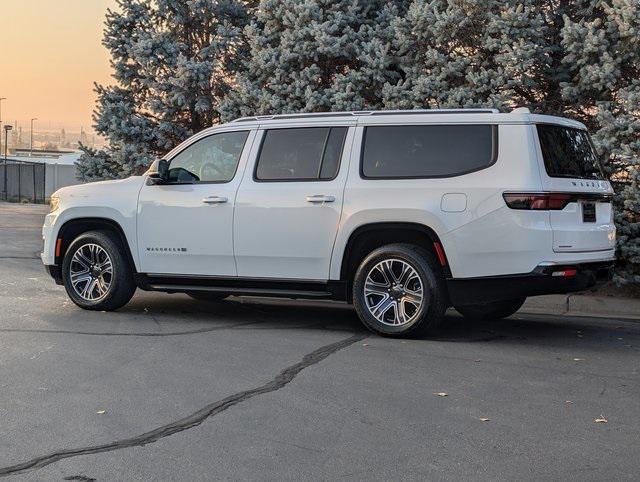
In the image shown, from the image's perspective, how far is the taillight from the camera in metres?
7.44

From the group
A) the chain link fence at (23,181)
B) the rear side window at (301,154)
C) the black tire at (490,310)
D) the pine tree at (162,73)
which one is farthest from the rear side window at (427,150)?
the chain link fence at (23,181)

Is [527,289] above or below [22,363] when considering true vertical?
above

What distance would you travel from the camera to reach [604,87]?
11.1 metres

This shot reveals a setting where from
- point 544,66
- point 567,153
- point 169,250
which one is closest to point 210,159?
point 169,250

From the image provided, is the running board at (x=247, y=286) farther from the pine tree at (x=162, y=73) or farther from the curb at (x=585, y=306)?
the pine tree at (x=162, y=73)

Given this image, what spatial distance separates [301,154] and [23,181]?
134ft

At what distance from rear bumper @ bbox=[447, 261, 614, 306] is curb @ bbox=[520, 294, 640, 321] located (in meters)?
2.34

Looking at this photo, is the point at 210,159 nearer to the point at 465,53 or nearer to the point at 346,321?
the point at 346,321

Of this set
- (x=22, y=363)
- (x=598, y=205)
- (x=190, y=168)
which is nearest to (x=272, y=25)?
(x=190, y=168)

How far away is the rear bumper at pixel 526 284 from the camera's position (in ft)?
24.6

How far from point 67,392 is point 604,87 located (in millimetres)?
7912

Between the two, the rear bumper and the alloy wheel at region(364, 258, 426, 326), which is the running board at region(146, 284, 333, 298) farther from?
the rear bumper

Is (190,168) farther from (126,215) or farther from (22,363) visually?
(22,363)

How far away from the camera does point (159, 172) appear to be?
9.04 m
